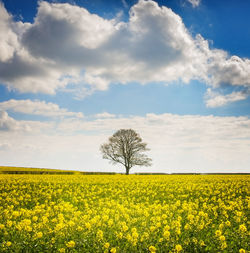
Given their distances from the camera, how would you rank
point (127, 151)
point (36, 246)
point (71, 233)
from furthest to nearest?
point (127, 151) → point (71, 233) → point (36, 246)

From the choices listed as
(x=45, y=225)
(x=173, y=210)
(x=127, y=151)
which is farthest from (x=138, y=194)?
(x=127, y=151)

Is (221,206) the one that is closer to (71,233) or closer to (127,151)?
(71,233)

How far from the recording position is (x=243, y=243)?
6672 mm

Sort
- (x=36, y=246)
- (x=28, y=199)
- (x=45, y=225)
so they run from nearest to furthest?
(x=36, y=246)
(x=45, y=225)
(x=28, y=199)

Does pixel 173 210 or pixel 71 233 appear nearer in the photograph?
pixel 71 233

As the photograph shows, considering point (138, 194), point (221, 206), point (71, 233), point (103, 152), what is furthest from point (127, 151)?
point (71, 233)

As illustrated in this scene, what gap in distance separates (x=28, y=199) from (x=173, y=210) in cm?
920

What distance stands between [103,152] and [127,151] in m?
6.21

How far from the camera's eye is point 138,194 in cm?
1598

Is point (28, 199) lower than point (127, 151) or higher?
lower

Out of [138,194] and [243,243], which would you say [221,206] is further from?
[138,194]

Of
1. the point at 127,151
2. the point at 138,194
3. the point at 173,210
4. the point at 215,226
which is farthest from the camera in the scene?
the point at 127,151

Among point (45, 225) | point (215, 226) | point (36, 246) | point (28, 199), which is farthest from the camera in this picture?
point (28, 199)

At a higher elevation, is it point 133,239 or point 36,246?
point 133,239
